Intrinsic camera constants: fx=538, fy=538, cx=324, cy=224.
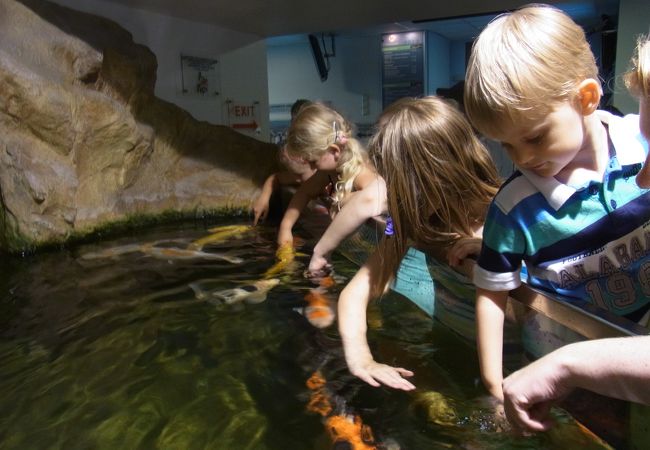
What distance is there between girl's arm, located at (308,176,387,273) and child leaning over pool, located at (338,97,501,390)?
1.69 ft

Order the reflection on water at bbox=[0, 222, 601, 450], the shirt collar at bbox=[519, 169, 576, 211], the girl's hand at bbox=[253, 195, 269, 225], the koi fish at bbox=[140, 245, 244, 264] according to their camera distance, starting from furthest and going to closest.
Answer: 1. the girl's hand at bbox=[253, 195, 269, 225]
2. the koi fish at bbox=[140, 245, 244, 264]
3. the reflection on water at bbox=[0, 222, 601, 450]
4. the shirt collar at bbox=[519, 169, 576, 211]

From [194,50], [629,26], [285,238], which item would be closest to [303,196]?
[285,238]

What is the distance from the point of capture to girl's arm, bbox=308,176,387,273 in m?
2.28

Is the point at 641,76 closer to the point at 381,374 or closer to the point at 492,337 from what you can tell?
the point at 492,337

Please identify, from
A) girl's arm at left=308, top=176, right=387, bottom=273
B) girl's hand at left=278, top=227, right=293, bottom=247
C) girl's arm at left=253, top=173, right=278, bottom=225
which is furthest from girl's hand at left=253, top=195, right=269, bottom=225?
girl's arm at left=308, top=176, right=387, bottom=273

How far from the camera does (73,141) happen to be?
351 cm

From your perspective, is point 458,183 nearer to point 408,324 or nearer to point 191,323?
point 408,324

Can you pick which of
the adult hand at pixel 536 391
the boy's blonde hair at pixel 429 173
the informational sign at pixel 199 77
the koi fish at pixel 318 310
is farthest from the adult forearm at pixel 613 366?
the informational sign at pixel 199 77

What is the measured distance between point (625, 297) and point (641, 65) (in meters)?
0.59

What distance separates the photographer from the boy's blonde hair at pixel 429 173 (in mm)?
1588

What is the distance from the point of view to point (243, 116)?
5551 mm

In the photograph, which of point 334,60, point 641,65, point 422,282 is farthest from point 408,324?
point 334,60

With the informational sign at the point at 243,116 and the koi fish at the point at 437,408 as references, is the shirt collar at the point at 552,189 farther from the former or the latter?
the informational sign at the point at 243,116

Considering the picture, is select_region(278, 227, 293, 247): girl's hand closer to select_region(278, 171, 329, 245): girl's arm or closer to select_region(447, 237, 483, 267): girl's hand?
select_region(278, 171, 329, 245): girl's arm
